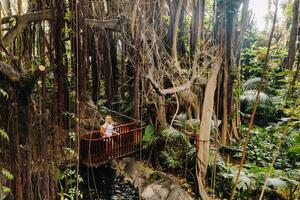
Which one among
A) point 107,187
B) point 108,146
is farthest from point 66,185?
point 107,187

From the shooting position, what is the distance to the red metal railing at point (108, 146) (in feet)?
16.1

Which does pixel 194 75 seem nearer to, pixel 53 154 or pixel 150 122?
pixel 150 122

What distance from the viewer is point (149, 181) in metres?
4.86

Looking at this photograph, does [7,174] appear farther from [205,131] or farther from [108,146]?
[108,146]

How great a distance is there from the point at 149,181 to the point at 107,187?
34.1 inches

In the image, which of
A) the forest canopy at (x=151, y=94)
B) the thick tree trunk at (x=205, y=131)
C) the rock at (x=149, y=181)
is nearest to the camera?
the forest canopy at (x=151, y=94)

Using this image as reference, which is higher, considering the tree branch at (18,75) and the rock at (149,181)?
the tree branch at (18,75)

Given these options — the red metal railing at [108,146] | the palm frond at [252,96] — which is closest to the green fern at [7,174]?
the red metal railing at [108,146]

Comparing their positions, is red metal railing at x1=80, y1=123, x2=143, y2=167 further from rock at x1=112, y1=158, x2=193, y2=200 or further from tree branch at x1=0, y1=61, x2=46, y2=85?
tree branch at x1=0, y1=61, x2=46, y2=85

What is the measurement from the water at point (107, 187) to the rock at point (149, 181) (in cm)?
14

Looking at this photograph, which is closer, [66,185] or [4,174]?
[4,174]

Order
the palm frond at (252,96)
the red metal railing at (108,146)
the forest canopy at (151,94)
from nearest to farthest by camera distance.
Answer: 1. the forest canopy at (151,94)
2. the red metal railing at (108,146)
3. the palm frond at (252,96)

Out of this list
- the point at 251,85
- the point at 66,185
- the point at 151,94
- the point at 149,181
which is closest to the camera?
the point at 66,185

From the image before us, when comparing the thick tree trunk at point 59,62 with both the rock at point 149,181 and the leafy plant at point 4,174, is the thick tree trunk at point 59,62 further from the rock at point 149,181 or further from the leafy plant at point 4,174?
the rock at point 149,181
